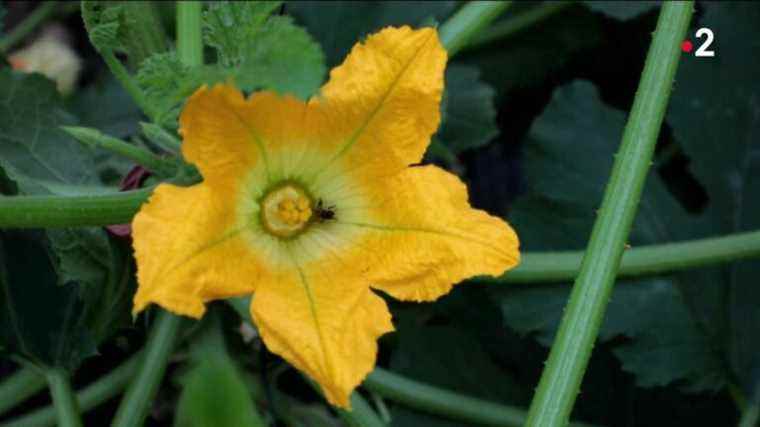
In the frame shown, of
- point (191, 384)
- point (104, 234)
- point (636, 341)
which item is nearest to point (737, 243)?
point (636, 341)

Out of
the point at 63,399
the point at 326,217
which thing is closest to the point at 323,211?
the point at 326,217

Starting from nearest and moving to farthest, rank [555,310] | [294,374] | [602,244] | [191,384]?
[191,384], [602,244], [555,310], [294,374]

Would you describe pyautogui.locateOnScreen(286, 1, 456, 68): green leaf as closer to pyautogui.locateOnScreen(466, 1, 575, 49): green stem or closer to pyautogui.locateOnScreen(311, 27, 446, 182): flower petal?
pyautogui.locateOnScreen(466, 1, 575, 49): green stem

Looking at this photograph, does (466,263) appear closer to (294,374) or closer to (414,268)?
(414,268)

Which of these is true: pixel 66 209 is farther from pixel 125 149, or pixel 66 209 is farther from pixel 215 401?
pixel 215 401

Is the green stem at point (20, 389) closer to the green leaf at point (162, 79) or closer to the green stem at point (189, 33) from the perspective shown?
the green stem at point (189, 33)

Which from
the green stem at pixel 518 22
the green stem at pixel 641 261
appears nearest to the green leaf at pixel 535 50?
the green stem at pixel 518 22
